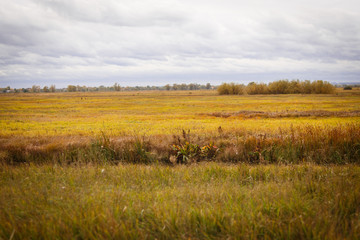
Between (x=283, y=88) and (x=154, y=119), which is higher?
(x=283, y=88)

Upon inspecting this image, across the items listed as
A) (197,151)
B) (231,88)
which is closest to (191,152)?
(197,151)

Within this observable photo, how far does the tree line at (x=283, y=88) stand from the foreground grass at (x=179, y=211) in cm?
11433

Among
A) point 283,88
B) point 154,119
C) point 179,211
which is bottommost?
point 154,119

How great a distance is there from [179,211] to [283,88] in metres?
120

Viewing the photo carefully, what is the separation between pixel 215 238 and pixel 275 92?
119492 mm

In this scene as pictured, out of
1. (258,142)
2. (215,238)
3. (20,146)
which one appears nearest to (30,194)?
(215,238)

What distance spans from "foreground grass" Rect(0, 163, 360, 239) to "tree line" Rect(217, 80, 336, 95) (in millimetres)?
114326

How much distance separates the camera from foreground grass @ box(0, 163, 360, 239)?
374 centimetres

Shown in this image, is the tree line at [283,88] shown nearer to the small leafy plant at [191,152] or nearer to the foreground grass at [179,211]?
the small leafy plant at [191,152]

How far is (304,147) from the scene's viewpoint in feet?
32.2

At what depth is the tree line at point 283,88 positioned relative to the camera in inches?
4048

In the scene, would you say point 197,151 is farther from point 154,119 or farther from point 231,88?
point 231,88

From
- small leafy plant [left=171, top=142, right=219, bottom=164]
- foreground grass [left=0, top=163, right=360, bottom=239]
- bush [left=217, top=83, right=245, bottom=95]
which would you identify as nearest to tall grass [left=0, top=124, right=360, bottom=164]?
small leafy plant [left=171, top=142, right=219, bottom=164]

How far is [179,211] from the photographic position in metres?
4.33
